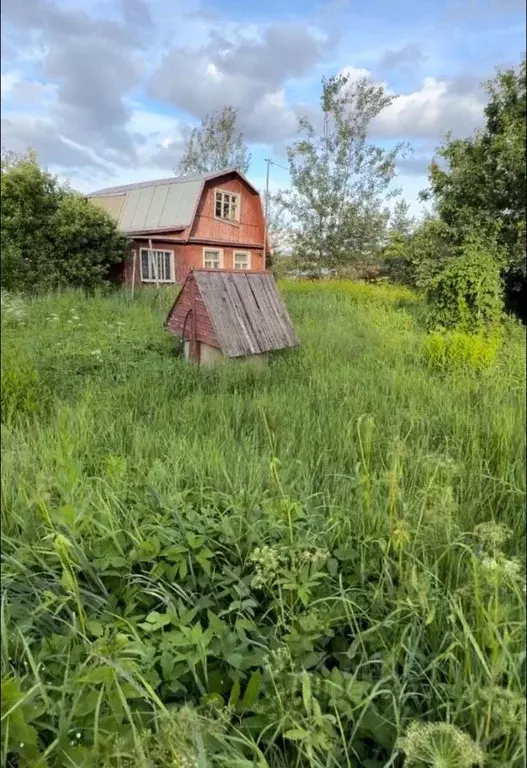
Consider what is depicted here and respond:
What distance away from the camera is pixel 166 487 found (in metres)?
1.52

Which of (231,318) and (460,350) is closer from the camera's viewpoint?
(460,350)

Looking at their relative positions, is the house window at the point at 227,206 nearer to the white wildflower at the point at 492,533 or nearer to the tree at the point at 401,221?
the tree at the point at 401,221

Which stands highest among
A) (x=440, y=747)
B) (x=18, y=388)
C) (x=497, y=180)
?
(x=497, y=180)

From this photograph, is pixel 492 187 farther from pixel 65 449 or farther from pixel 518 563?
pixel 65 449

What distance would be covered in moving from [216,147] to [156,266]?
448 millimetres

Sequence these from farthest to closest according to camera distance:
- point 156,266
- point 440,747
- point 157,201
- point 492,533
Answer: point 156,266
point 157,201
point 492,533
point 440,747

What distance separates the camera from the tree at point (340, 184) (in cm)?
143

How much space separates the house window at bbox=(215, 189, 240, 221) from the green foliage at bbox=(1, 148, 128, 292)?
340 millimetres

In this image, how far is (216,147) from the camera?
162cm

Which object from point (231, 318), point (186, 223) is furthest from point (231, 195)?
point (231, 318)

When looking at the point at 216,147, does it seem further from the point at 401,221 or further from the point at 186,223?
the point at 401,221

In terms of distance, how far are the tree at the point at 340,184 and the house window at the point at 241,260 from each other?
0.76 ft

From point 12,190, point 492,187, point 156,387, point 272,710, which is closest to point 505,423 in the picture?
point 492,187

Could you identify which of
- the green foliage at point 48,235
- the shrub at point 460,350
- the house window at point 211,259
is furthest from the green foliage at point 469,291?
the green foliage at point 48,235
